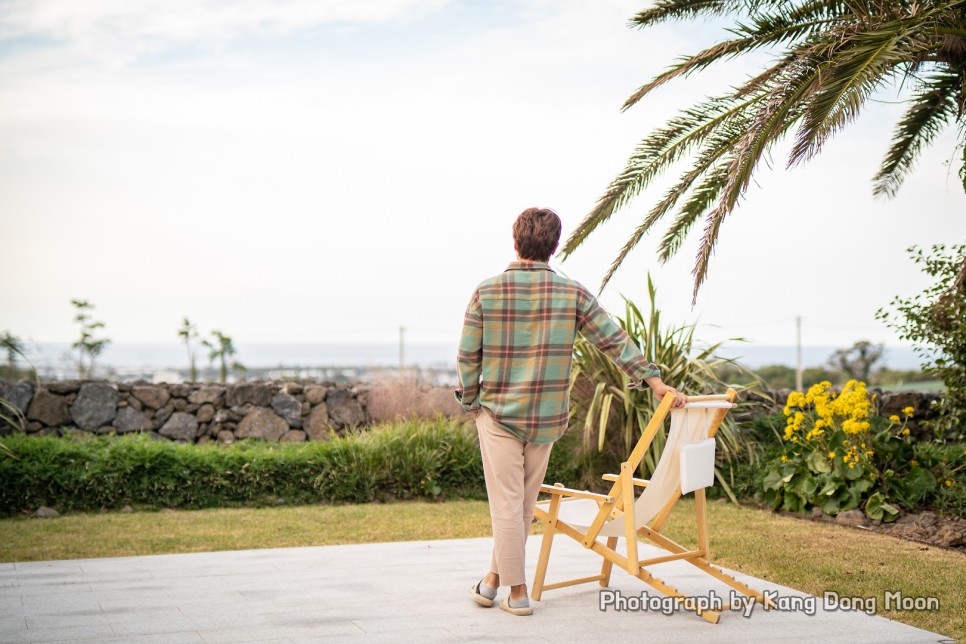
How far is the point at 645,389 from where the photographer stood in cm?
725

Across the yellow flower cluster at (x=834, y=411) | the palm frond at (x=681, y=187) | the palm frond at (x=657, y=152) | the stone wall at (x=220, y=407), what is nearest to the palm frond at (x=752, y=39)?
the palm frond at (x=657, y=152)

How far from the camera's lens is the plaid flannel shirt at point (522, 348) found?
3.47 m

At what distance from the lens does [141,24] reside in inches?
404

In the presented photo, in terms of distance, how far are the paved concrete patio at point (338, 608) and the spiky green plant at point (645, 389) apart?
268 cm

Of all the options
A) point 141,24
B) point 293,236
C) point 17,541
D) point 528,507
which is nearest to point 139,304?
point 293,236

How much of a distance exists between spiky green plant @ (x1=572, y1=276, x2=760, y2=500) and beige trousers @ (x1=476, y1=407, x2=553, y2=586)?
11.9ft

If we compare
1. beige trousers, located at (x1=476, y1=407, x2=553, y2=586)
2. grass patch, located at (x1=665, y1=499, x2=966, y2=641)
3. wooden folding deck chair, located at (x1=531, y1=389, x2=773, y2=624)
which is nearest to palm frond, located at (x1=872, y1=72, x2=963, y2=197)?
grass patch, located at (x1=665, y1=499, x2=966, y2=641)

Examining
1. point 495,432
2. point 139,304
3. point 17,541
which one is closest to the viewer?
point 495,432

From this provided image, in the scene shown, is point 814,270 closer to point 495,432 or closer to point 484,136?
point 484,136

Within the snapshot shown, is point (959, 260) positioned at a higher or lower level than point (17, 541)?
higher

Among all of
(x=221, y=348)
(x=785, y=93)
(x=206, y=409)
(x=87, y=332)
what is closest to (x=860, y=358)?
(x=221, y=348)

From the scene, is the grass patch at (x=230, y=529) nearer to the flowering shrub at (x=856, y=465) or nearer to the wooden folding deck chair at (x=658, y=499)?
the wooden folding deck chair at (x=658, y=499)

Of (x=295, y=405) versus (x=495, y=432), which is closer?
(x=495, y=432)

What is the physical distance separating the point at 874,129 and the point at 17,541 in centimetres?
808
